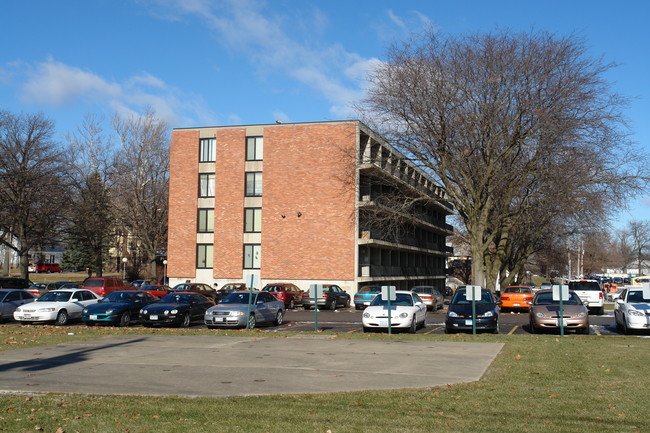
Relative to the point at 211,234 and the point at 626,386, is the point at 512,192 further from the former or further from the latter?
the point at 626,386

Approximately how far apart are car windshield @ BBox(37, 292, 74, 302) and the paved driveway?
9.09 meters

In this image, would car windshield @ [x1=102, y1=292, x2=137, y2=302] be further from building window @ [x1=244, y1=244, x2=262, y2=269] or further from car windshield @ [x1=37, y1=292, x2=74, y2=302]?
building window @ [x1=244, y1=244, x2=262, y2=269]

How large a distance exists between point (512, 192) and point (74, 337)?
27301 millimetres

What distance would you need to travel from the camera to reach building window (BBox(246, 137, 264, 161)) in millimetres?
49625

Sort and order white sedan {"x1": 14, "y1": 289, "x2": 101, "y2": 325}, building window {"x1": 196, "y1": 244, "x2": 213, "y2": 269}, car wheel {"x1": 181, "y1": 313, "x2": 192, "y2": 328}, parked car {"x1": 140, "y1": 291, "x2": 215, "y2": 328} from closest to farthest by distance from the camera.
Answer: parked car {"x1": 140, "y1": 291, "x2": 215, "y2": 328} → car wheel {"x1": 181, "y1": 313, "x2": 192, "y2": 328} → white sedan {"x1": 14, "y1": 289, "x2": 101, "y2": 325} → building window {"x1": 196, "y1": 244, "x2": 213, "y2": 269}

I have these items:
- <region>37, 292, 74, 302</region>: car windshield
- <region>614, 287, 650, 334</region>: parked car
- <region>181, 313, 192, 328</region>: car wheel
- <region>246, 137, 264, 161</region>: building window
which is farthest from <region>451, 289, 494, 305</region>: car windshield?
<region>246, 137, 264, 161</region>: building window

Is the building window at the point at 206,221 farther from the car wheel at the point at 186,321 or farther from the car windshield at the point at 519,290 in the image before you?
the car wheel at the point at 186,321

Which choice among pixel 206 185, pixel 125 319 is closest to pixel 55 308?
pixel 125 319

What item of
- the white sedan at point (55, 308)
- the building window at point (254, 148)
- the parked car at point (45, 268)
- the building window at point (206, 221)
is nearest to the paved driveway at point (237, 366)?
the white sedan at point (55, 308)

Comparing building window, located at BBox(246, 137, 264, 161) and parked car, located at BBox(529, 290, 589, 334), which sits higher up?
building window, located at BBox(246, 137, 264, 161)

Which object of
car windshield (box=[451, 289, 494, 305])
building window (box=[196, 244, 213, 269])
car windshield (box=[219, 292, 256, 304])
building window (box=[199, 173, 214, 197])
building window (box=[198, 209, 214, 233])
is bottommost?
car windshield (box=[219, 292, 256, 304])

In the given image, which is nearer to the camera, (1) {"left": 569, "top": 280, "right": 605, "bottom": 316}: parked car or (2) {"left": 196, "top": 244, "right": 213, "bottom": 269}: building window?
(1) {"left": 569, "top": 280, "right": 605, "bottom": 316}: parked car

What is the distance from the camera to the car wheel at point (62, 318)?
25203mm

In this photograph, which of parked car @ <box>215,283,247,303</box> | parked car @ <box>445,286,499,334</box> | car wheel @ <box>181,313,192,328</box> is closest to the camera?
parked car @ <box>445,286,499,334</box>
